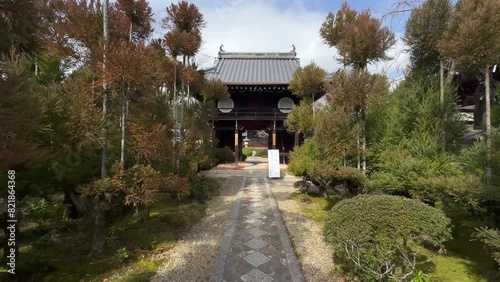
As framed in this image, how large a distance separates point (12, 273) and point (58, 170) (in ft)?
5.74

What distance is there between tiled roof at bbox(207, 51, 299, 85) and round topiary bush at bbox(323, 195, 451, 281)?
1437cm

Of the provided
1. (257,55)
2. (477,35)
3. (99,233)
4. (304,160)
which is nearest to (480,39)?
(477,35)

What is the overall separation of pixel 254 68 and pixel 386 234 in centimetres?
1912

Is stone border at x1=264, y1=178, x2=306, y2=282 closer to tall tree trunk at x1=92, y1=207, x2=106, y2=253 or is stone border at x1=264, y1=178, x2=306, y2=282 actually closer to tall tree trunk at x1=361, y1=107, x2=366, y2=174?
tall tree trunk at x1=361, y1=107, x2=366, y2=174

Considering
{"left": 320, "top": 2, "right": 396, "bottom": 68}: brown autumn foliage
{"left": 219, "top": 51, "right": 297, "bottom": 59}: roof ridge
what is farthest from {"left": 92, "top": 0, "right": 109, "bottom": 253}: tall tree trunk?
{"left": 219, "top": 51, "right": 297, "bottom": 59}: roof ridge

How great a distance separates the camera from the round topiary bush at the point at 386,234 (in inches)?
154

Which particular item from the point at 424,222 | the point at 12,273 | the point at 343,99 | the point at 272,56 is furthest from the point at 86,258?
the point at 272,56

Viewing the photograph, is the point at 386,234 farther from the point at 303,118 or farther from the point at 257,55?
the point at 257,55

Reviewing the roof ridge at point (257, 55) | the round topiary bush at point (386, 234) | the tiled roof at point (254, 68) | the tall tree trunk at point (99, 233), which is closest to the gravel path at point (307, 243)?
the round topiary bush at point (386, 234)

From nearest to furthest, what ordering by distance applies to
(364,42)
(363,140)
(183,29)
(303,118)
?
1. (364,42)
2. (363,140)
3. (183,29)
4. (303,118)

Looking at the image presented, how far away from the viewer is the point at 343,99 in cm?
697

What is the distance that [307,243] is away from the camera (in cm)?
587

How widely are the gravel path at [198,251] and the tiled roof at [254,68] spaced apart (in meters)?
12.1

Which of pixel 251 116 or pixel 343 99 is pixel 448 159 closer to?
pixel 343 99
